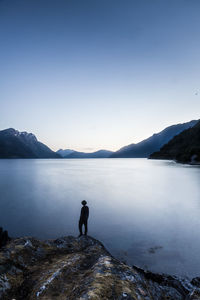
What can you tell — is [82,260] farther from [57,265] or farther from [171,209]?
[171,209]

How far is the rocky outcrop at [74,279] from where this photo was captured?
352 centimetres

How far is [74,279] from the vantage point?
4.20m

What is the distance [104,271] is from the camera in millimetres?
4125

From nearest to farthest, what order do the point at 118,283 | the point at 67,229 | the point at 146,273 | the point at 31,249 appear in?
1. the point at 118,283
2. the point at 146,273
3. the point at 31,249
4. the point at 67,229

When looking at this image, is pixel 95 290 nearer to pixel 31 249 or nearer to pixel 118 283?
pixel 118 283

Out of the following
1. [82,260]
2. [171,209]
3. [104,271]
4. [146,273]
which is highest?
[104,271]

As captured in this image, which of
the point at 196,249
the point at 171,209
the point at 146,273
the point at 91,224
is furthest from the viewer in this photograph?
the point at 171,209

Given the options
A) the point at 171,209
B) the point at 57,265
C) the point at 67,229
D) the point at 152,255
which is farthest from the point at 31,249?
the point at 171,209

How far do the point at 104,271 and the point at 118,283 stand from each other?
55 centimetres

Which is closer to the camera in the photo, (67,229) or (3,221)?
(67,229)

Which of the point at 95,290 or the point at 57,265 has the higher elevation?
the point at 95,290

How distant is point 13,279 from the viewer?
14.3ft

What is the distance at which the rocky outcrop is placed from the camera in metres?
3.52

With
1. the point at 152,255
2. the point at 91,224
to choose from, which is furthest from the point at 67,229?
the point at 152,255
